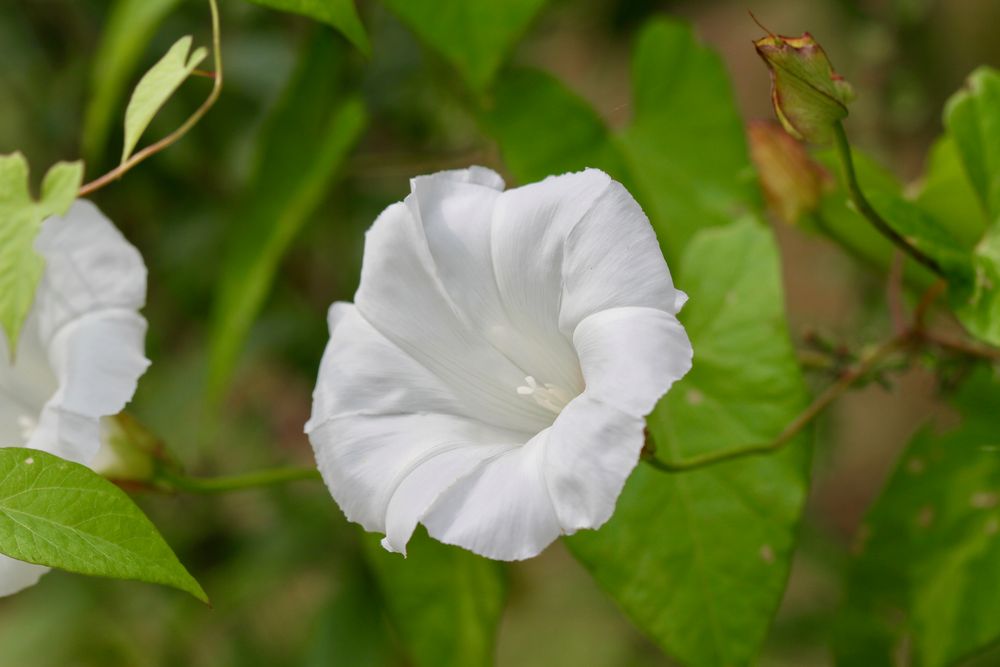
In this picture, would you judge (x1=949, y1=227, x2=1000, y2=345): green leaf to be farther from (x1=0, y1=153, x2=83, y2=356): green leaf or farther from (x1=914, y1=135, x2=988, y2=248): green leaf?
(x1=0, y1=153, x2=83, y2=356): green leaf

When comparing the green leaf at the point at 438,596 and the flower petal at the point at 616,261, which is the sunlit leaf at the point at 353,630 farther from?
the flower petal at the point at 616,261

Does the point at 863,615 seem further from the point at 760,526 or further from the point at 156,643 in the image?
the point at 156,643

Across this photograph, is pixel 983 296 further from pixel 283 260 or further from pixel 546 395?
pixel 283 260

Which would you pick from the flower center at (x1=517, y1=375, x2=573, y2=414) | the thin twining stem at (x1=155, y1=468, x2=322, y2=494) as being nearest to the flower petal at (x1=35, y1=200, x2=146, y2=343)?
the thin twining stem at (x1=155, y1=468, x2=322, y2=494)

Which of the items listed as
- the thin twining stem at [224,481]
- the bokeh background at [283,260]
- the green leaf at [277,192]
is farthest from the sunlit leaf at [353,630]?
the thin twining stem at [224,481]

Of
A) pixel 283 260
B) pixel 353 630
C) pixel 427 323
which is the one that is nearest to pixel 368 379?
pixel 427 323

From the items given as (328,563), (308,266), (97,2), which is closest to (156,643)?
(328,563)

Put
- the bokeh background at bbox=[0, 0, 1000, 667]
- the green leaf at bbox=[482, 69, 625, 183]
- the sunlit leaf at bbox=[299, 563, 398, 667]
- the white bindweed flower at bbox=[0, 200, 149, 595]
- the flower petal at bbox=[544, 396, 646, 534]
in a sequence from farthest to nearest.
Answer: the bokeh background at bbox=[0, 0, 1000, 667] → the sunlit leaf at bbox=[299, 563, 398, 667] → the green leaf at bbox=[482, 69, 625, 183] → the white bindweed flower at bbox=[0, 200, 149, 595] → the flower petal at bbox=[544, 396, 646, 534]
